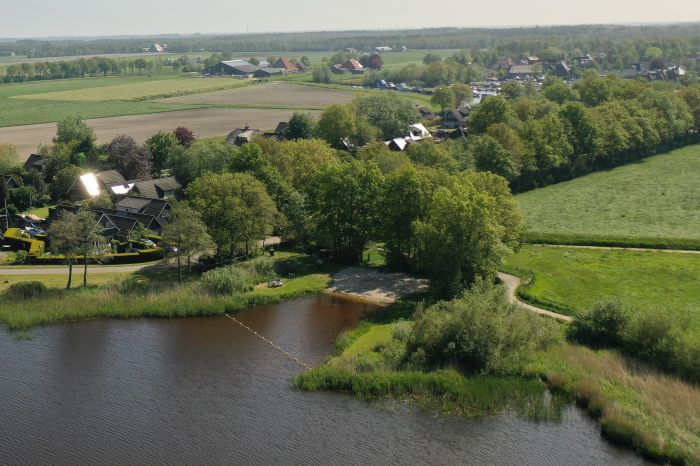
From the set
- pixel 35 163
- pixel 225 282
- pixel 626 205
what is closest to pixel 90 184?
pixel 35 163

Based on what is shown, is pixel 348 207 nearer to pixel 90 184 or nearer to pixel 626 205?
pixel 90 184

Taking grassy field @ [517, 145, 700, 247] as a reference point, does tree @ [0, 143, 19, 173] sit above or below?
above

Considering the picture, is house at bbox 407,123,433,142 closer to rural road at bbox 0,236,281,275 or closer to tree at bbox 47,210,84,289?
rural road at bbox 0,236,281,275

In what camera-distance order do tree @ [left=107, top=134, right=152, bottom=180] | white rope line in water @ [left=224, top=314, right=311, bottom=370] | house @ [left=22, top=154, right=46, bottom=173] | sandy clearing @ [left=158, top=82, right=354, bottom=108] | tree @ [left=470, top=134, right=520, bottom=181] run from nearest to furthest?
white rope line in water @ [left=224, top=314, right=311, bottom=370] < tree @ [left=470, top=134, right=520, bottom=181] < tree @ [left=107, top=134, right=152, bottom=180] < house @ [left=22, top=154, right=46, bottom=173] < sandy clearing @ [left=158, top=82, right=354, bottom=108]

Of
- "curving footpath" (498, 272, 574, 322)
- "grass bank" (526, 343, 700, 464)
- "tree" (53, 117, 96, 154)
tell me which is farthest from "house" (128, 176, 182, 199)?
"grass bank" (526, 343, 700, 464)

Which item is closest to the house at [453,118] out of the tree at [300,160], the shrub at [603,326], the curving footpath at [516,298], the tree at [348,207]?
the tree at [300,160]

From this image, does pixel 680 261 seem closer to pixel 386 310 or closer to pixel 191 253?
pixel 386 310

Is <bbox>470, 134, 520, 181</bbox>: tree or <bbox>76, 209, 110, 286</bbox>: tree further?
<bbox>470, 134, 520, 181</bbox>: tree
